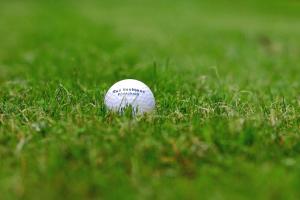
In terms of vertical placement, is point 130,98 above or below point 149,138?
above

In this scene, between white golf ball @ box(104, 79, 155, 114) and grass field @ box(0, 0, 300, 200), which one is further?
white golf ball @ box(104, 79, 155, 114)

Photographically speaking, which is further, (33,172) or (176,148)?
(176,148)

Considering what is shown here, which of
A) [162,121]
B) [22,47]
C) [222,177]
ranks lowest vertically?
[222,177]

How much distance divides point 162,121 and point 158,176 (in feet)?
3.19

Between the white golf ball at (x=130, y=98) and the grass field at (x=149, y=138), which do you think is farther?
the white golf ball at (x=130, y=98)

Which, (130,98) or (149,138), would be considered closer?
(149,138)

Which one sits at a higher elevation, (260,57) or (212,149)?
(260,57)

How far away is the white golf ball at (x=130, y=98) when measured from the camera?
4.16 m

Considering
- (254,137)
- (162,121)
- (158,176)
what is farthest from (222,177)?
(162,121)

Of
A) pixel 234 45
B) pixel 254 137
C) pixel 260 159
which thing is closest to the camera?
pixel 260 159

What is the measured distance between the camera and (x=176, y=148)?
3.31m

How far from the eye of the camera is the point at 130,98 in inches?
169

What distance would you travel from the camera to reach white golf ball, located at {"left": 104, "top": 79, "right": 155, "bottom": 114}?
4.16 meters

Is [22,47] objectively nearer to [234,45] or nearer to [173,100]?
[234,45]
